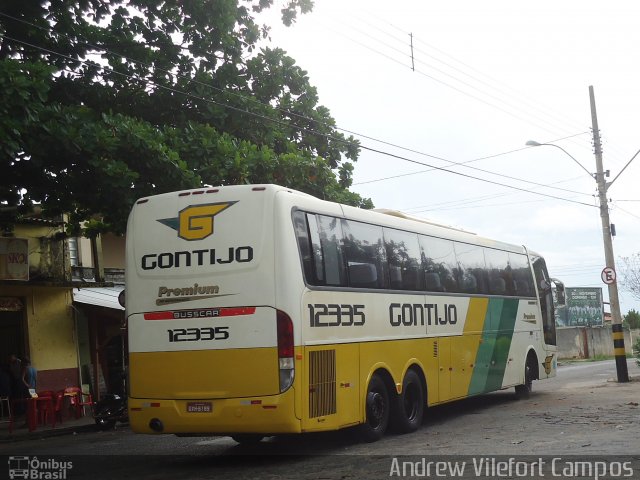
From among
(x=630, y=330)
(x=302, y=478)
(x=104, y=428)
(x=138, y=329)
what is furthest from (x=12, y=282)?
(x=630, y=330)

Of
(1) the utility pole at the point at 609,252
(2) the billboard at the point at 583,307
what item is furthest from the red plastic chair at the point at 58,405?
(2) the billboard at the point at 583,307

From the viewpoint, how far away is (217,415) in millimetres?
10695

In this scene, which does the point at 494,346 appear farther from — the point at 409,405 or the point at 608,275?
the point at 608,275

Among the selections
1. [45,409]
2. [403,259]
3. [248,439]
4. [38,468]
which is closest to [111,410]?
[45,409]

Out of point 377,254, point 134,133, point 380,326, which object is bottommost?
point 380,326

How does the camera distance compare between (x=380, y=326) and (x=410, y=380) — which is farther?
(x=410, y=380)

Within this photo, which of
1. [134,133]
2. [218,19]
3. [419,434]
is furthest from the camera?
[218,19]

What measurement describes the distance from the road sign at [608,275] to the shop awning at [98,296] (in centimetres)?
1362

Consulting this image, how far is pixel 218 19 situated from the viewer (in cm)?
1784

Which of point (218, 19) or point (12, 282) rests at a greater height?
point (218, 19)

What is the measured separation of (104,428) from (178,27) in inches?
343

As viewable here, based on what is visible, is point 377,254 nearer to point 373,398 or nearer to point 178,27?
point 373,398

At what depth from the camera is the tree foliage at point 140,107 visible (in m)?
14.3

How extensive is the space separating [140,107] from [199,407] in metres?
8.72
